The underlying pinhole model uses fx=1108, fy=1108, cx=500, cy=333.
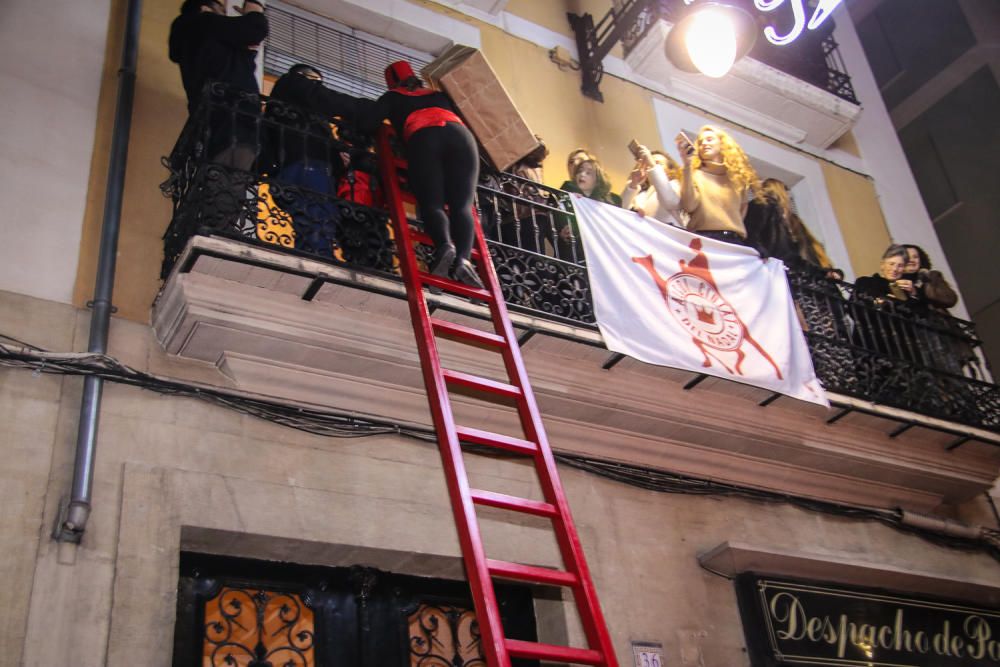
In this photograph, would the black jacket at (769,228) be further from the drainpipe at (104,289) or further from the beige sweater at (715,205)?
the drainpipe at (104,289)

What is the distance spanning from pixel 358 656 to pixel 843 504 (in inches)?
160

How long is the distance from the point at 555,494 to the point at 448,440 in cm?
57

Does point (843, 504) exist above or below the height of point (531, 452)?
above

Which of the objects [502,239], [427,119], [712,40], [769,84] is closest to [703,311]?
[502,239]

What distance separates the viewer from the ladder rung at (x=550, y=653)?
159 inches

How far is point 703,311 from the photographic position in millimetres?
7512

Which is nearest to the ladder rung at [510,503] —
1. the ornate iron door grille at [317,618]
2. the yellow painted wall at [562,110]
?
the ornate iron door grille at [317,618]

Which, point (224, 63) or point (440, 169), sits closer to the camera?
point (440, 169)

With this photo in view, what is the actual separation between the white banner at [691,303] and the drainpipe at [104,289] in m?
2.87

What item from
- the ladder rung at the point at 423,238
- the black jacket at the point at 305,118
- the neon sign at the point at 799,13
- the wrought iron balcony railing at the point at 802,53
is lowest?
the ladder rung at the point at 423,238

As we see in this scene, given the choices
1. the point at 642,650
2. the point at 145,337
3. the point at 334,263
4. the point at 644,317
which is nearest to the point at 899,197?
the point at 644,317

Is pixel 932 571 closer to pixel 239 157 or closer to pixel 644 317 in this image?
pixel 644 317

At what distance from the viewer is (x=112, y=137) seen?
253 inches

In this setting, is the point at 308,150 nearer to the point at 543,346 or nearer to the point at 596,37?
the point at 543,346
